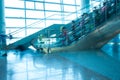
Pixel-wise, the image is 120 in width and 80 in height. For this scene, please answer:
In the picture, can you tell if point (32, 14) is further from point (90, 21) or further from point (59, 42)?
point (90, 21)

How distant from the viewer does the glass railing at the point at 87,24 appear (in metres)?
9.97

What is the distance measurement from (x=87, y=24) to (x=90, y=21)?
25 centimetres

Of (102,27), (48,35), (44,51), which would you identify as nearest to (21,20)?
(48,35)

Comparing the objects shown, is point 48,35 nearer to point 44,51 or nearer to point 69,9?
point 44,51

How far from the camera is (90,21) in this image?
416 inches

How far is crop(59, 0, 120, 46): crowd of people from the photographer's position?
999 centimetres

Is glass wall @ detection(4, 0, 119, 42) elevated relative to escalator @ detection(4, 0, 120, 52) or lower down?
elevated

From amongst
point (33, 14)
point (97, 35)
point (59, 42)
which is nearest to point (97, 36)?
point (97, 35)

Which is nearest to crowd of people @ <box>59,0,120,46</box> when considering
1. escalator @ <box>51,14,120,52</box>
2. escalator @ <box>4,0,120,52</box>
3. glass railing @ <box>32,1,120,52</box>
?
glass railing @ <box>32,1,120,52</box>

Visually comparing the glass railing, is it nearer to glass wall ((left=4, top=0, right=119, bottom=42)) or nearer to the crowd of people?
the crowd of people

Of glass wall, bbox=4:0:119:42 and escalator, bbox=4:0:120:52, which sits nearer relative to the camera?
escalator, bbox=4:0:120:52

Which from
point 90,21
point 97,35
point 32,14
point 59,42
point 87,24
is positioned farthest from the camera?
point 32,14

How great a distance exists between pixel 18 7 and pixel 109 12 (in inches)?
275

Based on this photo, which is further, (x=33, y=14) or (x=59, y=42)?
(x=33, y=14)
